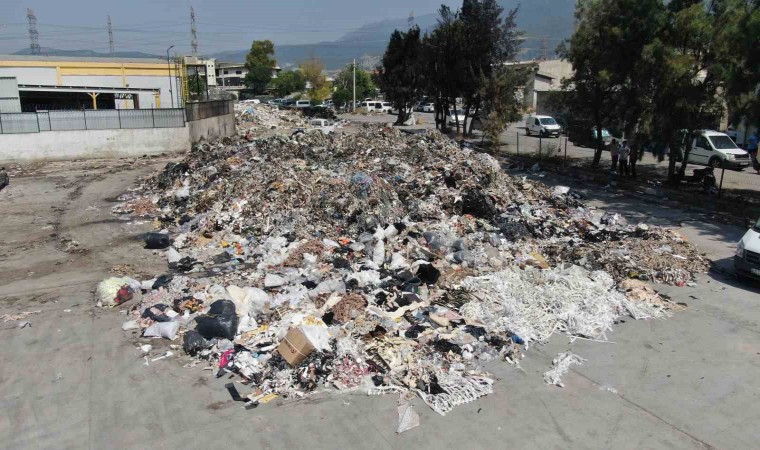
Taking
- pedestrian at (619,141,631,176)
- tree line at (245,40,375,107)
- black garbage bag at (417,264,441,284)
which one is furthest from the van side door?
tree line at (245,40,375,107)

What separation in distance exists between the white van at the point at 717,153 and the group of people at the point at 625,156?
425 centimetres

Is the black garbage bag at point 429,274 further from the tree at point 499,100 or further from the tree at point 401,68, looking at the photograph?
the tree at point 401,68

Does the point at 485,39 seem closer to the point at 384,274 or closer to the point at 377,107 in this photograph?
the point at 384,274

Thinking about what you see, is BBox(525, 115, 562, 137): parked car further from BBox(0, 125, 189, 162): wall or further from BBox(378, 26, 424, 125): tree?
BBox(0, 125, 189, 162): wall

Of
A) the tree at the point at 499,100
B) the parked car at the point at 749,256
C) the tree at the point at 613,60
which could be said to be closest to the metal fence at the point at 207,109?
the tree at the point at 499,100

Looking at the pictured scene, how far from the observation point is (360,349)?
6.77 metres

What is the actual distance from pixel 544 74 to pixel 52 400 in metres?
55.4

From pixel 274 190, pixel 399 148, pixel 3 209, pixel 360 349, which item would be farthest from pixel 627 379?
pixel 3 209

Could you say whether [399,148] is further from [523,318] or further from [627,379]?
[627,379]

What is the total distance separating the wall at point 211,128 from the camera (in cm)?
2858

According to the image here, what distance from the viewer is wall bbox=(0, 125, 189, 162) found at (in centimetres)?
2400

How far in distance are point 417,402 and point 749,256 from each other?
6647mm

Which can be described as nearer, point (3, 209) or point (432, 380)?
point (432, 380)

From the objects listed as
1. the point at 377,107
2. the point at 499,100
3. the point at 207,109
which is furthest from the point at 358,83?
the point at 499,100
